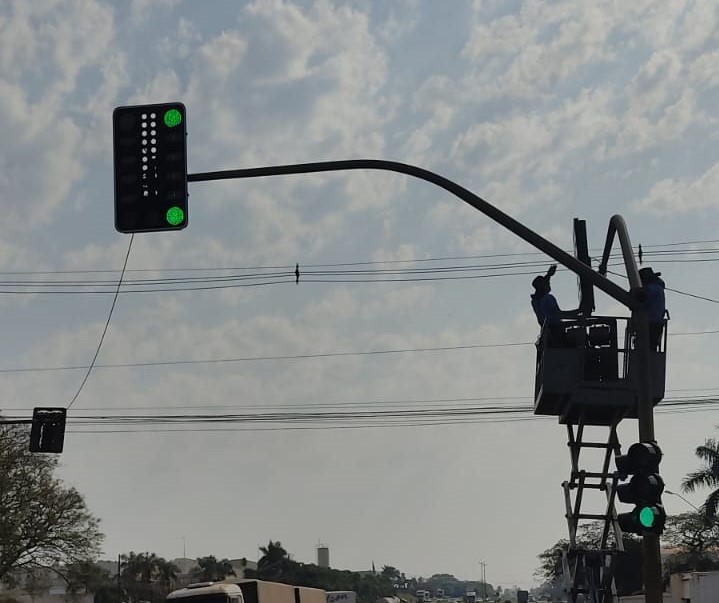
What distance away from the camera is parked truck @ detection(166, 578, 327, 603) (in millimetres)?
25016

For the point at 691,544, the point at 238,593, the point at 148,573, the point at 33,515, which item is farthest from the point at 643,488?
the point at 148,573

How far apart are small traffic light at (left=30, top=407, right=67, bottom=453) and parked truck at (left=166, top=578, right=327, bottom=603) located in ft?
17.0

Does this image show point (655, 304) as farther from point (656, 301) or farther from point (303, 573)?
point (303, 573)

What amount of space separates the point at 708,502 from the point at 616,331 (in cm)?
3878

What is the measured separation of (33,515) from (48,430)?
30614 mm

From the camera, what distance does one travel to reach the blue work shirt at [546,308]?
19.7 metres

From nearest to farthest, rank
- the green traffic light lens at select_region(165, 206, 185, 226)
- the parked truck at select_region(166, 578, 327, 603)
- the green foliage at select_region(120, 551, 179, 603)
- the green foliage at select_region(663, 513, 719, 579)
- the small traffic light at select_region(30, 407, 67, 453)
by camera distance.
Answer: the green traffic light lens at select_region(165, 206, 185, 226) < the parked truck at select_region(166, 578, 327, 603) < the small traffic light at select_region(30, 407, 67, 453) < the green foliage at select_region(663, 513, 719, 579) < the green foliage at select_region(120, 551, 179, 603)

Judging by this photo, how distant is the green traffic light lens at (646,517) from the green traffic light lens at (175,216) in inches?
242

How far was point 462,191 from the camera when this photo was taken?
12758mm

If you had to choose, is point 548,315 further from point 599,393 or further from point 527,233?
point 527,233

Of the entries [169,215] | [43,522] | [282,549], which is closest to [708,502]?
[43,522]

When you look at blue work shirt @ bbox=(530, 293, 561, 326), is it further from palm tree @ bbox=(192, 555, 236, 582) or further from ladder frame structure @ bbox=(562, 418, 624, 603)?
palm tree @ bbox=(192, 555, 236, 582)

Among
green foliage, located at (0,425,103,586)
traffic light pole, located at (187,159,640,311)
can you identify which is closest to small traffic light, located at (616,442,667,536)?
traffic light pole, located at (187,159,640,311)

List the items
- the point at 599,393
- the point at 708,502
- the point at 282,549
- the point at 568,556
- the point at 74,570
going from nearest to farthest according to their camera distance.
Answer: the point at 599,393 → the point at 568,556 → the point at 708,502 → the point at 74,570 → the point at 282,549
